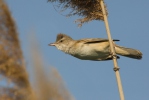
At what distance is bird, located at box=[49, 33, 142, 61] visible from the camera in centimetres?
362

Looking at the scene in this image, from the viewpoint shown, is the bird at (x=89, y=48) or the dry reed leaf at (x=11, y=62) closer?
the dry reed leaf at (x=11, y=62)

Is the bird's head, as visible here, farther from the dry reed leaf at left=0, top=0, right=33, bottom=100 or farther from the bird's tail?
the dry reed leaf at left=0, top=0, right=33, bottom=100

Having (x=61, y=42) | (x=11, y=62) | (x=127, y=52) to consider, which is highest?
(x=61, y=42)

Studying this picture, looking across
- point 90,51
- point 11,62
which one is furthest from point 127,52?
point 11,62

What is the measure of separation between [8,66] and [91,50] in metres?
1.89

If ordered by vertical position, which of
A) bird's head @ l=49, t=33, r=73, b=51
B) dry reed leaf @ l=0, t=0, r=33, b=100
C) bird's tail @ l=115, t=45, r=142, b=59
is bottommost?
dry reed leaf @ l=0, t=0, r=33, b=100

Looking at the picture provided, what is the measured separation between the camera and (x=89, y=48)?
369 centimetres

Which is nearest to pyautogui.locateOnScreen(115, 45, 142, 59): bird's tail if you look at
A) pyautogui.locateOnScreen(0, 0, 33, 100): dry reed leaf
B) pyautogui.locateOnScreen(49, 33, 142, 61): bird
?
pyautogui.locateOnScreen(49, 33, 142, 61): bird

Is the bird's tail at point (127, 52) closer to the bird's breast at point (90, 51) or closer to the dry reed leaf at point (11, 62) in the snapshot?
the bird's breast at point (90, 51)

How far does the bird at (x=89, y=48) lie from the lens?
143 inches

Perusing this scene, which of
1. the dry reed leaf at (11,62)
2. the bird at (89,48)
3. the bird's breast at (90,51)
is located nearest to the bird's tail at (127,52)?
the bird at (89,48)

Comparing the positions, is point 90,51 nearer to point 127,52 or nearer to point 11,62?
point 127,52

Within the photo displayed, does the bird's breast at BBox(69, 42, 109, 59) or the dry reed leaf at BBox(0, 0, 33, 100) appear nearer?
the dry reed leaf at BBox(0, 0, 33, 100)

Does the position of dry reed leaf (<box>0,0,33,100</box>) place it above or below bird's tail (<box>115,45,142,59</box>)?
below
